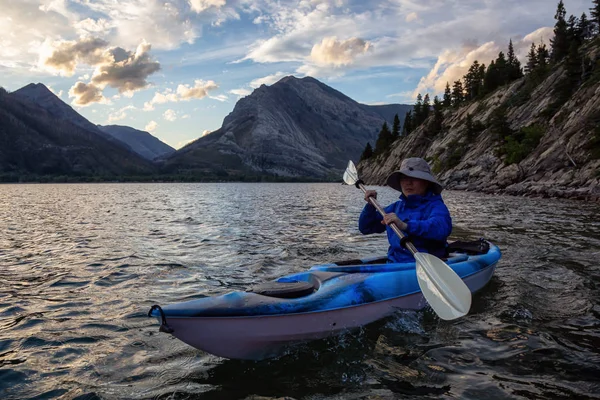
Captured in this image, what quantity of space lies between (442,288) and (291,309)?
2.38 meters

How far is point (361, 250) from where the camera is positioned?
14.0m

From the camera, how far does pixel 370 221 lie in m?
8.52

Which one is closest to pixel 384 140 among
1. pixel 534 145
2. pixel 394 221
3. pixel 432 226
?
pixel 534 145

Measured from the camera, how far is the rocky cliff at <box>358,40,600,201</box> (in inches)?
1439

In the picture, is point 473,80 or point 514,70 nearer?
point 514,70

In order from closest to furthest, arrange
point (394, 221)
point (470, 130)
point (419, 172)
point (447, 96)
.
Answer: point (394, 221), point (419, 172), point (470, 130), point (447, 96)

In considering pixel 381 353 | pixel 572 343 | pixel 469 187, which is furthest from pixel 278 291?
pixel 469 187

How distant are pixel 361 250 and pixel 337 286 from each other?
27.6 feet

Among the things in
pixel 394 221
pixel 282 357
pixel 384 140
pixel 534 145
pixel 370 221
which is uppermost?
pixel 384 140

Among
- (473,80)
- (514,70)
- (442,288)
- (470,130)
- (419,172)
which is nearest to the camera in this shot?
(442,288)

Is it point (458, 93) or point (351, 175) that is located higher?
point (458, 93)

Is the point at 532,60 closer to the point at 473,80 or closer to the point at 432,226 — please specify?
the point at 473,80

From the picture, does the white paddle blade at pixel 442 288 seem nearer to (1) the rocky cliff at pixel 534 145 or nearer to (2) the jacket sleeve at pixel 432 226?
(2) the jacket sleeve at pixel 432 226

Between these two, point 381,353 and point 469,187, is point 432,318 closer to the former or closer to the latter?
point 381,353
